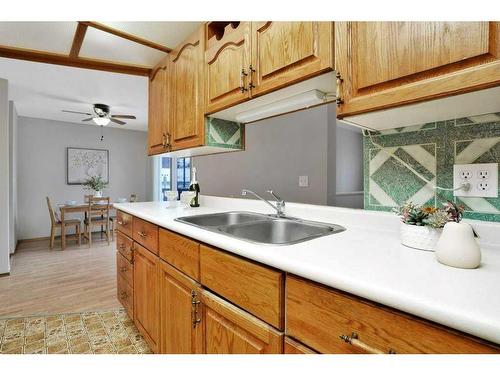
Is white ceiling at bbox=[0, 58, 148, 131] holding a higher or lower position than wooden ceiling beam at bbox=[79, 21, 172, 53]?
higher

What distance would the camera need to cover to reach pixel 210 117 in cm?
168

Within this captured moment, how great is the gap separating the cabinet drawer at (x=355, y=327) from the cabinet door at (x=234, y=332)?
10 centimetres

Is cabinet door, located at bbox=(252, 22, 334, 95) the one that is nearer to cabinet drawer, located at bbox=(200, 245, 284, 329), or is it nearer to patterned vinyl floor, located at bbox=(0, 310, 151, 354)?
cabinet drawer, located at bbox=(200, 245, 284, 329)

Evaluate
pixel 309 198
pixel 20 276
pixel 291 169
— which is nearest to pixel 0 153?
pixel 20 276

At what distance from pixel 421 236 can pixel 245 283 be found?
0.59 metres

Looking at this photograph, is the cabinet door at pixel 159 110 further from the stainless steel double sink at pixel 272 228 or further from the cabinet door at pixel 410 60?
the cabinet door at pixel 410 60

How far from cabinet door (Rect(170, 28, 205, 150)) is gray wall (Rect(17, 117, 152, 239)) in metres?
4.33

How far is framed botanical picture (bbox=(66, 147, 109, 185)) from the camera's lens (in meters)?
5.09

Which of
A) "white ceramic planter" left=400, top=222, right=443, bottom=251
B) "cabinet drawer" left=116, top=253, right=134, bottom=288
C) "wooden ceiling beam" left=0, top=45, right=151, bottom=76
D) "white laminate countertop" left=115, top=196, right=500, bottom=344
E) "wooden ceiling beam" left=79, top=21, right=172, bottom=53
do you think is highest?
"wooden ceiling beam" left=0, top=45, right=151, bottom=76

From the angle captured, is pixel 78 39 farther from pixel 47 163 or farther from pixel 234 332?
pixel 47 163

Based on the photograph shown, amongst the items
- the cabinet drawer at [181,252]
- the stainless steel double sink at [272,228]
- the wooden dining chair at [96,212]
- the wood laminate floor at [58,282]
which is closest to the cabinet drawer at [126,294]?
the wood laminate floor at [58,282]

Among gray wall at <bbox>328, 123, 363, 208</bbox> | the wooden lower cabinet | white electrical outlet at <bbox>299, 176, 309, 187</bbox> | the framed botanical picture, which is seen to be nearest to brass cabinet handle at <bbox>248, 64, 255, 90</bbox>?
the wooden lower cabinet

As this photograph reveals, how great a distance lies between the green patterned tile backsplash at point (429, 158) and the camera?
2.97 feet
